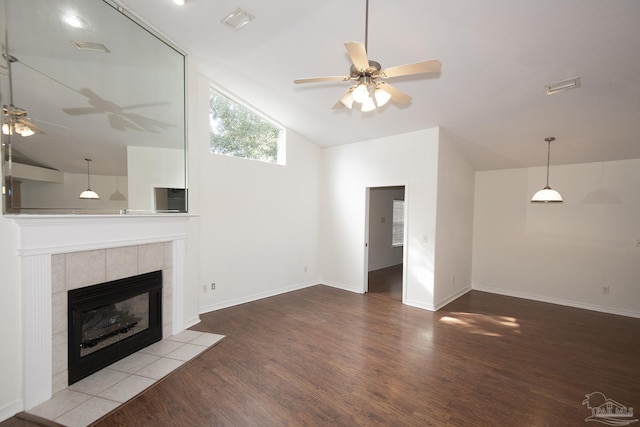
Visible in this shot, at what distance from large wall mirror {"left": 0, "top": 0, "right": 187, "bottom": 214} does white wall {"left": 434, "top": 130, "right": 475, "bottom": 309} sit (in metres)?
3.93

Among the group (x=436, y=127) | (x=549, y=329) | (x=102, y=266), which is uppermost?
(x=436, y=127)

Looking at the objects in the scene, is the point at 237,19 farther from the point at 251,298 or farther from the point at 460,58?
the point at 251,298

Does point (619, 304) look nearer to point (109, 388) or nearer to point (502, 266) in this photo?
point (502, 266)

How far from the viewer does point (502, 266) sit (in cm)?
555

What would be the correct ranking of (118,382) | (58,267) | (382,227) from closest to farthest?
1. (58,267)
2. (118,382)
3. (382,227)

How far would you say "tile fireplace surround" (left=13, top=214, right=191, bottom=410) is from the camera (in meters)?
→ 2.18

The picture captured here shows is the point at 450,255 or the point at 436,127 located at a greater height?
the point at 436,127

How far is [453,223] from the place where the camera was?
16.3 ft

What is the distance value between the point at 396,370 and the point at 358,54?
2.85 m

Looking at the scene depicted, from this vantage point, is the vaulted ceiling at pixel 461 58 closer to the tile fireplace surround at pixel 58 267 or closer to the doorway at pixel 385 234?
the tile fireplace surround at pixel 58 267

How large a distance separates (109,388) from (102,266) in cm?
110

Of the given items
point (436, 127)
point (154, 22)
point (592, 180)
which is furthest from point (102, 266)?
point (592, 180)

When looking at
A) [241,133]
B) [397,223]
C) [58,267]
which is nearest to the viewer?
[58,267]

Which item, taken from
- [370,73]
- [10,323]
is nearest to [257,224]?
[10,323]
